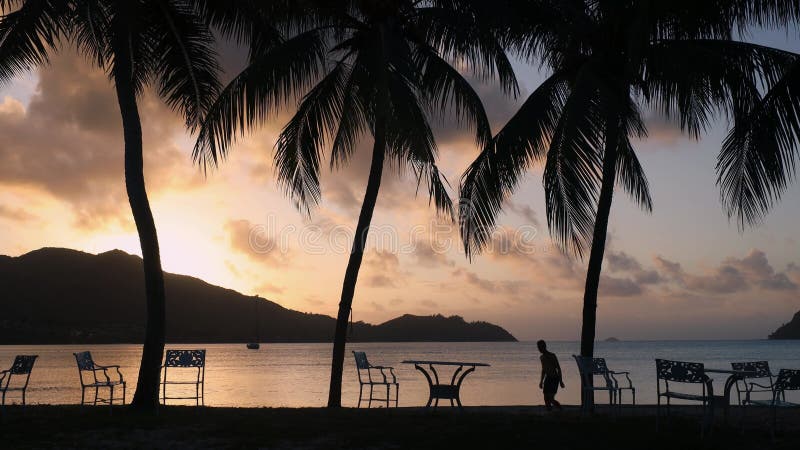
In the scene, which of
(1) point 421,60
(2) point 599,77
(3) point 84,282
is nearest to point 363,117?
(1) point 421,60

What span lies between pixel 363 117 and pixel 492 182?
2.85 meters

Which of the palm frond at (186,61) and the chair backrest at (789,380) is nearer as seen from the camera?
the chair backrest at (789,380)

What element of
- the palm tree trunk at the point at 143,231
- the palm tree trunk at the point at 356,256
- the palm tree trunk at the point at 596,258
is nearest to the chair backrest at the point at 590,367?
the palm tree trunk at the point at 596,258

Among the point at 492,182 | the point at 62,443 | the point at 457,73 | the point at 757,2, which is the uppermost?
the point at 457,73

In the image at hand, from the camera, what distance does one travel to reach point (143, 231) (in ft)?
41.1

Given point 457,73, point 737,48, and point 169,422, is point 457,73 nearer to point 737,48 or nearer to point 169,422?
point 737,48

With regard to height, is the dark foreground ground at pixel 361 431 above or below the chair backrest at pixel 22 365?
below

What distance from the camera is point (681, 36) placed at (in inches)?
561

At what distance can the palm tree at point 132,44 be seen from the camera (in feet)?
40.1

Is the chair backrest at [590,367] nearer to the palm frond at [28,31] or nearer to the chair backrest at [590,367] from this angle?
the chair backrest at [590,367]

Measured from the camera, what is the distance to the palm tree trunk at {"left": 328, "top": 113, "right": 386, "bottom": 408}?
14500mm

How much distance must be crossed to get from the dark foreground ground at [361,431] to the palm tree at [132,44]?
1.44 metres

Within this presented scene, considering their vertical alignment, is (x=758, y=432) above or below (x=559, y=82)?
below

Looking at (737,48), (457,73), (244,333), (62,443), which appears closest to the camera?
(62,443)
